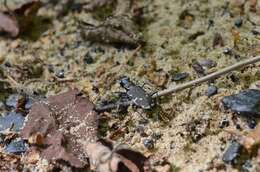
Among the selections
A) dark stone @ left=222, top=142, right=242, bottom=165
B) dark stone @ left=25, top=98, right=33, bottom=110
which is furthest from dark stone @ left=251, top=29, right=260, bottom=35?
dark stone @ left=25, top=98, right=33, bottom=110

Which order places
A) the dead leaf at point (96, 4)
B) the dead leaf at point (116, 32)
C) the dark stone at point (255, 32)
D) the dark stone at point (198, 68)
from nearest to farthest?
1. the dark stone at point (198, 68)
2. the dark stone at point (255, 32)
3. the dead leaf at point (116, 32)
4. the dead leaf at point (96, 4)

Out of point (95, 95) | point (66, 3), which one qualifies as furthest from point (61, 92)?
point (66, 3)

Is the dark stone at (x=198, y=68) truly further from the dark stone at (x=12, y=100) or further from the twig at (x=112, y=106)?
the dark stone at (x=12, y=100)

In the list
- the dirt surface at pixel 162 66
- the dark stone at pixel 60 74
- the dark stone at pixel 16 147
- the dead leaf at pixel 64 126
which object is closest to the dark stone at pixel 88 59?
the dirt surface at pixel 162 66

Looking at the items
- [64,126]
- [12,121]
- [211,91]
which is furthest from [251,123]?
[12,121]

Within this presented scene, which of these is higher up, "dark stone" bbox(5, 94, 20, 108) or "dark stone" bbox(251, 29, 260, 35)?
"dark stone" bbox(251, 29, 260, 35)

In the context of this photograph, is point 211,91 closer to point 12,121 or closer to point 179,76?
point 179,76

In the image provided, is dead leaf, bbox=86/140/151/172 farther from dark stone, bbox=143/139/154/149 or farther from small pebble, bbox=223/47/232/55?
small pebble, bbox=223/47/232/55
